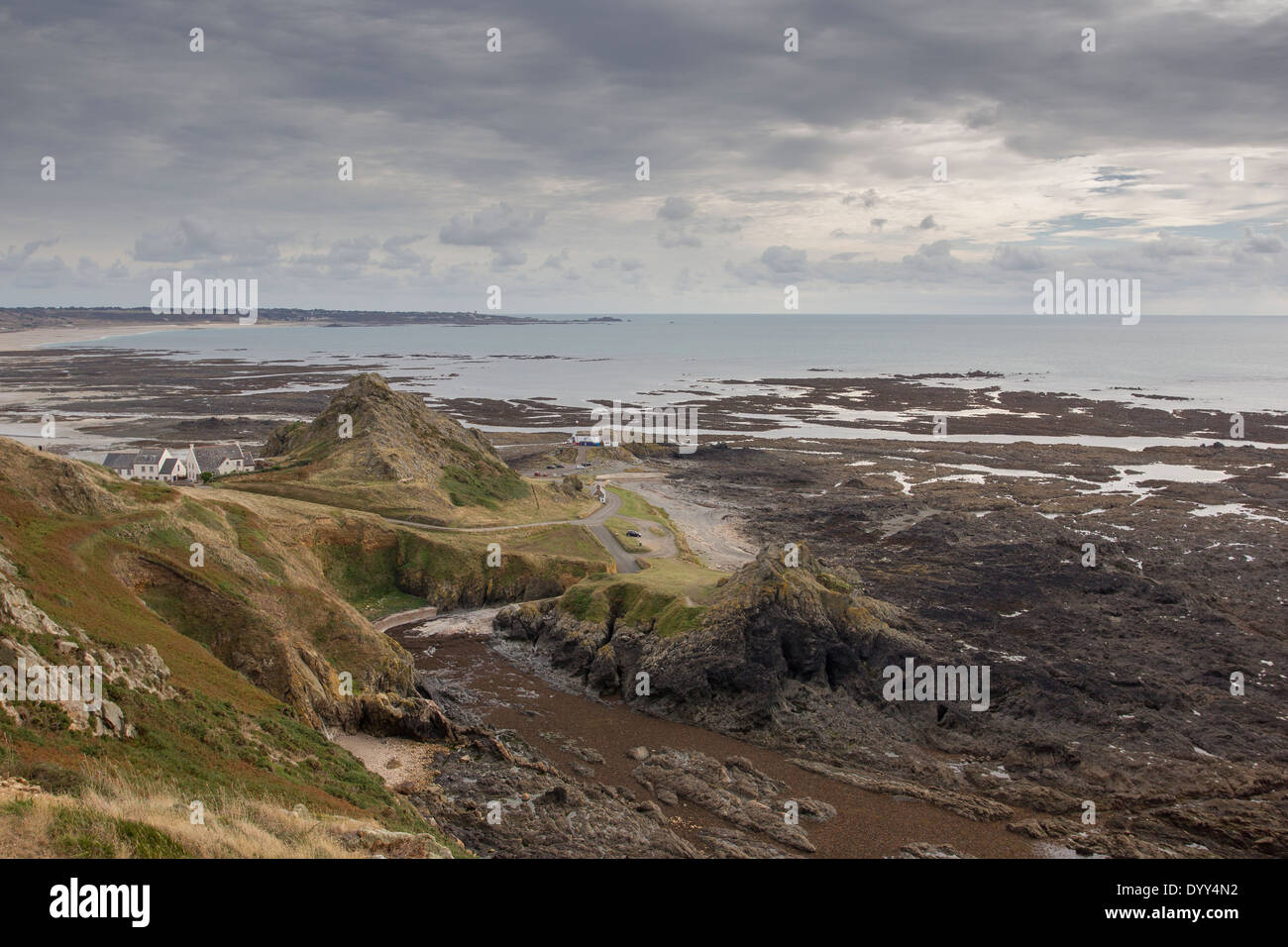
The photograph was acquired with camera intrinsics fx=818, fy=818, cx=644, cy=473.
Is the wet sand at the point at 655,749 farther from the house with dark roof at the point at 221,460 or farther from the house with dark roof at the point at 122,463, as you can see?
the house with dark roof at the point at 221,460

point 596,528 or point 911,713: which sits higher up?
point 596,528

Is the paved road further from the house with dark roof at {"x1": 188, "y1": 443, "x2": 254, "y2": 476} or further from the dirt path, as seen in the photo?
the house with dark roof at {"x1": 188, "y1": 443, "x2": 254, "y2": 476}

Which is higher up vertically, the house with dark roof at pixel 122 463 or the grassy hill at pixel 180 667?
the house with dark roof at pixel 122 463

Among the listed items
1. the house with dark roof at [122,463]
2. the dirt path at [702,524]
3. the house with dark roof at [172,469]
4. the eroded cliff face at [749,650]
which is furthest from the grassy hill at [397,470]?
the eroded cliff face at [749,650]

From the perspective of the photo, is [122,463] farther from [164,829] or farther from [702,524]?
[164,829]

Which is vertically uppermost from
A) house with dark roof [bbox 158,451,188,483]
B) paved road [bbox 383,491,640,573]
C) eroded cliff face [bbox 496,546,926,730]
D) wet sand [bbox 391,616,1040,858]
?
house with dark roof [bbox 158,451,188,483]

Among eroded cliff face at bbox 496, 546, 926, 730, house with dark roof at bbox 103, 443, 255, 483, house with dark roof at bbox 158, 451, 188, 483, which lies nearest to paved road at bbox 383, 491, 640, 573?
eroded cliff face at bbox 496, 546, 926, 730

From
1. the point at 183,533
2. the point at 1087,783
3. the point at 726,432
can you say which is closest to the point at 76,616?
the point at 183,533

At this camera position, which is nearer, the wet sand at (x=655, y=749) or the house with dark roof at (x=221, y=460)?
the wet sand at (x=655, y=749)

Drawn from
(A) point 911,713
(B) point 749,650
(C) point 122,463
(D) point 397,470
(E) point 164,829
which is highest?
(C) point 122,463

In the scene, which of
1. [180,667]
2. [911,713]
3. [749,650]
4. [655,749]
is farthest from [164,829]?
[911,713]

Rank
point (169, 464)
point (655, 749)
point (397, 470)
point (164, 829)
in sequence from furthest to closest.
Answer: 1. point (169, 464)
2. point (397, 470)
3. point (655, 749)
4. point (164, 829)

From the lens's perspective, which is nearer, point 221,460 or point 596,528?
point 596,528

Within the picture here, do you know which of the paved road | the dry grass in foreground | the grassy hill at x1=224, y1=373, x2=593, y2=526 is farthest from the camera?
the grassy hill at x1=224, y1=373, x2=593, y2=526
